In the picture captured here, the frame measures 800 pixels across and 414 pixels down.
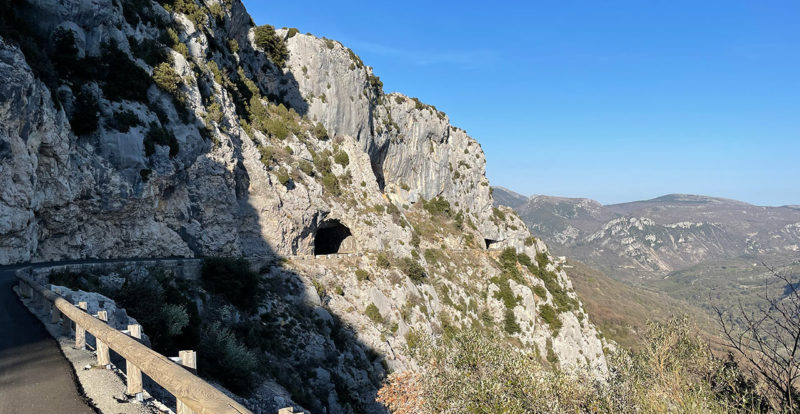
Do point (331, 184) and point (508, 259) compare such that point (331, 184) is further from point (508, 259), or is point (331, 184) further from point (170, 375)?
point (170, 375)

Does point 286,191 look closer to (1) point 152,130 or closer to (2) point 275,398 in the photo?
(1) point 152,130

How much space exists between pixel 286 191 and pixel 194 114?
380 inches

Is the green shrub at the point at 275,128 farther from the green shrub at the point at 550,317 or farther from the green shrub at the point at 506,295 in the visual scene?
the green shrub at the point at 550,317

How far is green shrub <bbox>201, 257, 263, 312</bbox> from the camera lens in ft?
81.0

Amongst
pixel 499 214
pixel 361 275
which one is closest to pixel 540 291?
pixel 499 214

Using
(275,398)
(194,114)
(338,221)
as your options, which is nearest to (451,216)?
(338,221)

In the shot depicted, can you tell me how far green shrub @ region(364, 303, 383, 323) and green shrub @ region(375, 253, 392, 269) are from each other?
592 cm

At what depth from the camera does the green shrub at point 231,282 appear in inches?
973

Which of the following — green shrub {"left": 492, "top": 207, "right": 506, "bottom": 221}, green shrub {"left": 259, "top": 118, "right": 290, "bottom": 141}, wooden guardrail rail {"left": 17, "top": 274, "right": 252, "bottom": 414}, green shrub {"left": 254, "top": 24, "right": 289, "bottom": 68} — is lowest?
wooden guardrail rail {"left": 17, "top": 274, "right": 252, "bottom": 414}

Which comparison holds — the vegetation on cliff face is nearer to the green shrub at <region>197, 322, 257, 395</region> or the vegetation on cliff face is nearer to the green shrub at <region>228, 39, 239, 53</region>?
the green shrub at <region>197, 322, 257, 395</region>

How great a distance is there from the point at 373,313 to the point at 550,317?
3547cm

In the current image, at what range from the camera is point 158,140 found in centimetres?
2559

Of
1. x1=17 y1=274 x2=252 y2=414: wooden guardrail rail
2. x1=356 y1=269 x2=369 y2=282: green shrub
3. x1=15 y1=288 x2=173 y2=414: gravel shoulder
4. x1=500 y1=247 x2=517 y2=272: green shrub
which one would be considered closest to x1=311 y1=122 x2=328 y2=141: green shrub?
x1=356 y1=269 x2=369 y2=282: green shrub

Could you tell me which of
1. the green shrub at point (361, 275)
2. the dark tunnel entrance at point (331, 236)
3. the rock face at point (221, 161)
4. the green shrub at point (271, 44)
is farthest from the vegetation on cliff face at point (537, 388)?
the green shrub at point (271, 44)
